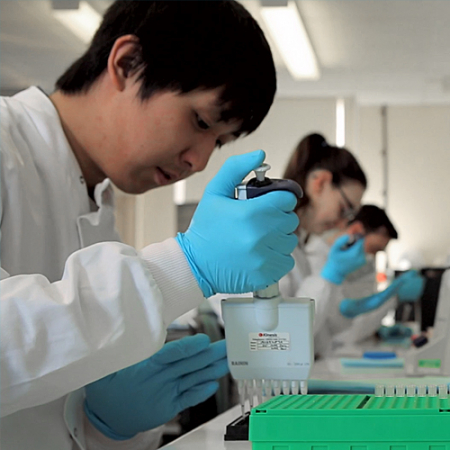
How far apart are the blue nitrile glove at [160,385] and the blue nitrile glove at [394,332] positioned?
7.39ft

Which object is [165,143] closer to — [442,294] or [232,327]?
[232,327]

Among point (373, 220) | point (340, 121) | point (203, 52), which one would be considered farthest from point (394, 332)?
point (340, 121)

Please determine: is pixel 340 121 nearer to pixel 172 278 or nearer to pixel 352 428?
pixel 172 278

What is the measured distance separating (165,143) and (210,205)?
0.36 meters

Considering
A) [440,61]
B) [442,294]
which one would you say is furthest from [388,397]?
[440,61]

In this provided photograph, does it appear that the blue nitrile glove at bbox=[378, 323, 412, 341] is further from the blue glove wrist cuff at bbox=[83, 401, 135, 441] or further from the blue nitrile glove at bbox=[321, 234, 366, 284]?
the blue glove wrist cuff at bbox=[83, 401, 135, 441]

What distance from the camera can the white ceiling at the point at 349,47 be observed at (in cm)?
364

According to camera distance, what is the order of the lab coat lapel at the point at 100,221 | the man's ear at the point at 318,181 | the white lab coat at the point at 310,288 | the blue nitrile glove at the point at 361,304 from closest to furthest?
the lab coat lapel at the point at 100,221 → the white lab coat at the point at 310,288 → the man's ear at the point at 318,181 → the blue nitrile glove at the point at 361,304

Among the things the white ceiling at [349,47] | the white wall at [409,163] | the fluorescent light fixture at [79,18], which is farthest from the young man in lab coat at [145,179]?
the white wall at [409,163]

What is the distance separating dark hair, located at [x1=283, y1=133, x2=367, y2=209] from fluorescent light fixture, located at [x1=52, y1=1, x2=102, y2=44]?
1.63 m

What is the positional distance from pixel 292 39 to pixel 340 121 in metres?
2.06

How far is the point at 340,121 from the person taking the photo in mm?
6543

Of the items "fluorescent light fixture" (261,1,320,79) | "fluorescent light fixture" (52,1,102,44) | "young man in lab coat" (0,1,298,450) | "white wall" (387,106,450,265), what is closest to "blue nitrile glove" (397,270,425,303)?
"fluorescent light fixture" (261,1,320,79)

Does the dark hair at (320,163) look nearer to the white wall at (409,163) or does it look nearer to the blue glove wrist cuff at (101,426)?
the blue glove wrist cuff at (101,426)
